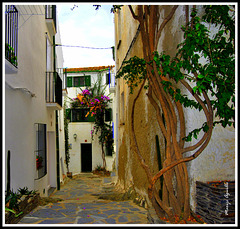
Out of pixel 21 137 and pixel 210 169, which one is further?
pixel 21 137

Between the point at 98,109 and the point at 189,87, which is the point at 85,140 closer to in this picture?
the point at 98,109

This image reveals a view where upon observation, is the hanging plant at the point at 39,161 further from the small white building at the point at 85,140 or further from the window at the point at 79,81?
the window at the point at 79,81

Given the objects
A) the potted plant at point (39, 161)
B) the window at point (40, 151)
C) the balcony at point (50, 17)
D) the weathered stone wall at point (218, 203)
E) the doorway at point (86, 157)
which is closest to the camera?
the weathered stone wall at point (218, 203)

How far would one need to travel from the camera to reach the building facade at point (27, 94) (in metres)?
5.47

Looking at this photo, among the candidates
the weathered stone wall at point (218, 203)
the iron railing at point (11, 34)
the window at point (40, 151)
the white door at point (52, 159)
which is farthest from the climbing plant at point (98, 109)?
the weathered stone wall at point (218, 203)

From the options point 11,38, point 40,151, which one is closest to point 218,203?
point 11,38

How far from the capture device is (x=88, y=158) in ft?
63.5

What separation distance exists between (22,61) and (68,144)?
12.9 metres

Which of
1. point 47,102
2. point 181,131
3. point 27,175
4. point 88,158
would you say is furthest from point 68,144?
point 181,131

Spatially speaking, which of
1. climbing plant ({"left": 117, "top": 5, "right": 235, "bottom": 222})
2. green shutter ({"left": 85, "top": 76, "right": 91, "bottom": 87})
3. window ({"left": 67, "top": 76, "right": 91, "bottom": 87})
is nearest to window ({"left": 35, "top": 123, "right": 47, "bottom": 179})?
climbing plant ({"left": 117, "top": 5, "right": 235, "bottom": 222})

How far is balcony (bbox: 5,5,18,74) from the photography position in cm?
509

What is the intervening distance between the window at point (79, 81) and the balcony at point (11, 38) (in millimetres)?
14095

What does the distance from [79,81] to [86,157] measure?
5216 millimetres

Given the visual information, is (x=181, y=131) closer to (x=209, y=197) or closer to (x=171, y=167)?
(x=171, y=167)
